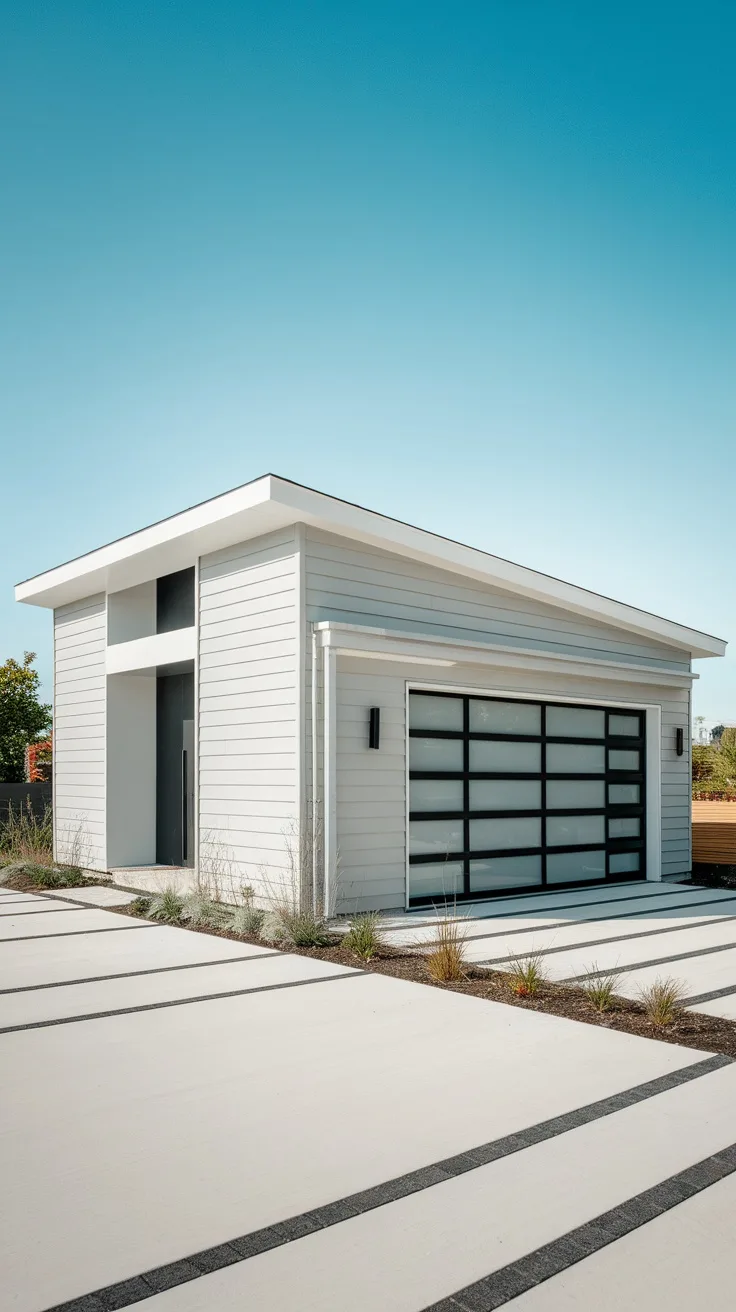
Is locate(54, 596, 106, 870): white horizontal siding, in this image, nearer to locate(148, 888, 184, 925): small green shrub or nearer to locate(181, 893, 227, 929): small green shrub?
locate(148, 888, 184, 925): small green shrub

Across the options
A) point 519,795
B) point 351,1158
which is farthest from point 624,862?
point 351,1158

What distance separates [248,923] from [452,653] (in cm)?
326

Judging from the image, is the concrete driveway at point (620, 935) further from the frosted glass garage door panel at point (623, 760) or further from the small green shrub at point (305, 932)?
the frosted glass garage door panel at point (623, 760)

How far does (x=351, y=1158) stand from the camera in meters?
3.13

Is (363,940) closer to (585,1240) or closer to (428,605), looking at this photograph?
(428,605)

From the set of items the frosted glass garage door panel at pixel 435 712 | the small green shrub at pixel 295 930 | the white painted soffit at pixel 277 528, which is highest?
the white painted soffit at pixel 277 528

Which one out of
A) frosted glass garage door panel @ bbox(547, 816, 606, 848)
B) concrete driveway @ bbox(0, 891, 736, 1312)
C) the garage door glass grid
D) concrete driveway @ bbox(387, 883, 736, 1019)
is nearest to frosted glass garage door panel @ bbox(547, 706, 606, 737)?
the garage door glass grid

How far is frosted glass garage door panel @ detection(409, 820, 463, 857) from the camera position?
351 inches

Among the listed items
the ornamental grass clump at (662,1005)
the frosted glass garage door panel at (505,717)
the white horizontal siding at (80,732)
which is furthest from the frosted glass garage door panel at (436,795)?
the white horizontal siding at (80,732)

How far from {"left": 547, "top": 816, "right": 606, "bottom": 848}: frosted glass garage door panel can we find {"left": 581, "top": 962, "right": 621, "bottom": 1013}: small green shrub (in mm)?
4373

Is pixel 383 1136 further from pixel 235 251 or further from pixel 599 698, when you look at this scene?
pixel 235 251

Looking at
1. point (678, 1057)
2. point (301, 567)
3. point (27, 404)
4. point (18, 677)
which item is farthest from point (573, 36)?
point (18, 677)

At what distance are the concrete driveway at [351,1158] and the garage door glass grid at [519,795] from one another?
3.80m

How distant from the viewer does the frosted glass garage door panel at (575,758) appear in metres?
10.5
